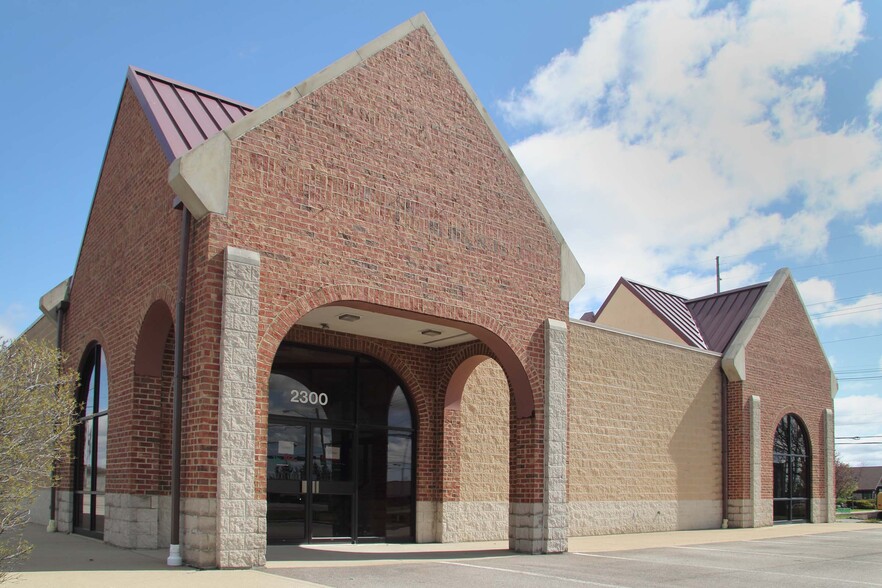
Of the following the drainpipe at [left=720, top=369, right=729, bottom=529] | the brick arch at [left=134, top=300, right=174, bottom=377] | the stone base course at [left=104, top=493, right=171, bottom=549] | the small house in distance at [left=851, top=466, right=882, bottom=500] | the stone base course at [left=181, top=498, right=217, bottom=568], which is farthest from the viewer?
the small house in distance at [left=851, top=466, right=882, bottom=500]

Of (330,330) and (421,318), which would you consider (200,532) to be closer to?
(421,318)

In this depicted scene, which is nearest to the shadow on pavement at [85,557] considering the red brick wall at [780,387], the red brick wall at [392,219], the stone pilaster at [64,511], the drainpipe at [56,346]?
the stone pilaster at [64,511]

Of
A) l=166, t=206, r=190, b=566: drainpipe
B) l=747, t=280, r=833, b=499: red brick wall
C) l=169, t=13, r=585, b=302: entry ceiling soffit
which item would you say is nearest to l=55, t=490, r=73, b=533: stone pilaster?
l=166, t=206, r=190, b=566: drainpipe

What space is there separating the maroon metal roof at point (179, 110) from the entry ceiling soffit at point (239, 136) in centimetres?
128

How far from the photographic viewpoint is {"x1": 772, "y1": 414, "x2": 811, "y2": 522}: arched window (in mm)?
25125

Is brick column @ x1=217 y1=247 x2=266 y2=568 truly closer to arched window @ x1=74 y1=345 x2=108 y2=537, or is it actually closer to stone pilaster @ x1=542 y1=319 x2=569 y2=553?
arched window @ x1=74 y1=345 x2=108 y2=537

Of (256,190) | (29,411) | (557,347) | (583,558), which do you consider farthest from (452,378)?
(29,411)

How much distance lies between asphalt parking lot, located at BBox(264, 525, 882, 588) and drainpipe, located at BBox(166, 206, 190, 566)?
1.20 m

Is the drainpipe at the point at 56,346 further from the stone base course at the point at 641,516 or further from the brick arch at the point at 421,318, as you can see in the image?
the stone base course at the point at 641,516

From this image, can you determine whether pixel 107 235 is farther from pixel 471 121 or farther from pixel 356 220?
pixel 471 121

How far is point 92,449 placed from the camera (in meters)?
15.1

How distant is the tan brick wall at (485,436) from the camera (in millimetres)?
16562

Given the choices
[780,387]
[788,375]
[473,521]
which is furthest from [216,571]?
[788,375]

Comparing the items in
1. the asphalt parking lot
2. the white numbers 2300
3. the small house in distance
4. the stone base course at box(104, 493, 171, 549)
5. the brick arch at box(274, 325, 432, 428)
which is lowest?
the small house in distance
